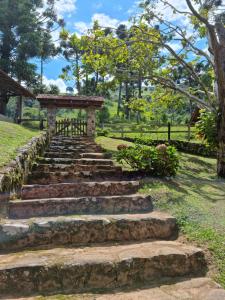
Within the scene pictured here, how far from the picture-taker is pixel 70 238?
468cm

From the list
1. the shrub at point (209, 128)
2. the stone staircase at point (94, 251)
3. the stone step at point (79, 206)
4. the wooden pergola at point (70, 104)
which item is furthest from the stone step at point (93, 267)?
the wooden pergola at point (70, 104)

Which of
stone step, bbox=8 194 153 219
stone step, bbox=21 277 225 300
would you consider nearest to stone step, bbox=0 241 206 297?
stone step, bbox=21 277 225 300

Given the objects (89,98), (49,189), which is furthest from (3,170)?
(89,98)

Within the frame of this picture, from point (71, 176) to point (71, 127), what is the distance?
41.9 feet

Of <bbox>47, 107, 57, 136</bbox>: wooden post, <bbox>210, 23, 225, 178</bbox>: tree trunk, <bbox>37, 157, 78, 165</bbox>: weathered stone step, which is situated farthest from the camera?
<bbox>47, 107, 57, 136</bbox>: wooden post

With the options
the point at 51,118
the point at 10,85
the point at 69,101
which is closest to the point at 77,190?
the point at 69,101

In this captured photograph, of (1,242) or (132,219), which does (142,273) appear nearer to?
(132,219)

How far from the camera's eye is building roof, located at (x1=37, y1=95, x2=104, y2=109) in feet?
63.5

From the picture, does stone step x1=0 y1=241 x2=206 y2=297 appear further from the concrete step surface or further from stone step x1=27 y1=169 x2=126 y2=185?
the concrete step surface

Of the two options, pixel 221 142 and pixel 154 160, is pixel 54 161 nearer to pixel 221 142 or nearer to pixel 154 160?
pixel 154 160

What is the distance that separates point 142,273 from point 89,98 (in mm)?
16073

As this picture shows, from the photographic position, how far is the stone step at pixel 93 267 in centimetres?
378

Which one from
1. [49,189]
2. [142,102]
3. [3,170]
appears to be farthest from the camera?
[142,102]

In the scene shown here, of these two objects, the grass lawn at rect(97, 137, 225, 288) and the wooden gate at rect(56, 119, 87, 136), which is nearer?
the grass lawn at rect(97, 137, 225, 288)
